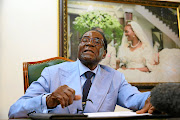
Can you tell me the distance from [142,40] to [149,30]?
170mm

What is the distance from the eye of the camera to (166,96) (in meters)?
0.53

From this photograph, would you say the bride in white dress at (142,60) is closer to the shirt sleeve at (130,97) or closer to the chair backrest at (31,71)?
the shirt sleeve at (130,97)

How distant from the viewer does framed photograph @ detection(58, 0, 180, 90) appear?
210 cm

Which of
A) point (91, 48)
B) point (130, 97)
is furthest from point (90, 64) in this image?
point (130, 97)

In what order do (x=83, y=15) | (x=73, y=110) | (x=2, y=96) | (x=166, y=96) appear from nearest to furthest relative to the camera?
(x=166, y=96) → (x=73, y=110) → (x=2, y=96) → (x=83, y=15)

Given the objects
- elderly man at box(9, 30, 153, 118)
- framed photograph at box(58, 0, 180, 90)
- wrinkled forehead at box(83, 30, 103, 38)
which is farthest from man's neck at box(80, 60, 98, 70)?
framed photograph at box(58, 0, 180, 90)

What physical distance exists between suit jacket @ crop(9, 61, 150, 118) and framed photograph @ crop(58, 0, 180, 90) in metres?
0.87

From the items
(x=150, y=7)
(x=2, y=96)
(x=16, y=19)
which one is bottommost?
(x=2, y=96)

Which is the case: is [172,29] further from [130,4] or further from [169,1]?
[130,4]

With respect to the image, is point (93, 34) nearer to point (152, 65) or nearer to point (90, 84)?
point (90, 84)

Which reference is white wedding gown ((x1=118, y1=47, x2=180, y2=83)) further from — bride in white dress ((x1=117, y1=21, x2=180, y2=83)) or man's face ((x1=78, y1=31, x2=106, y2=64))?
man's face ((x1=78, y1=31, x2=106, y2=64))

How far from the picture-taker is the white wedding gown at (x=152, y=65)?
2167mm

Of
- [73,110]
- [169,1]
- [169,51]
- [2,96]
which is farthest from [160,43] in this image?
[2,96]

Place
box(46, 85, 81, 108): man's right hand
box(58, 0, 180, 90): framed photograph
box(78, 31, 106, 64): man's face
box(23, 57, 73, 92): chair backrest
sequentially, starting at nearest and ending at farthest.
A: box(46, 85, 81, 108): man's right hand, box(78, 31, 106, 64): man's face, box(23, 57, 73, 92): chair backrest, box(58, 0, 180, 90): framed photograph
